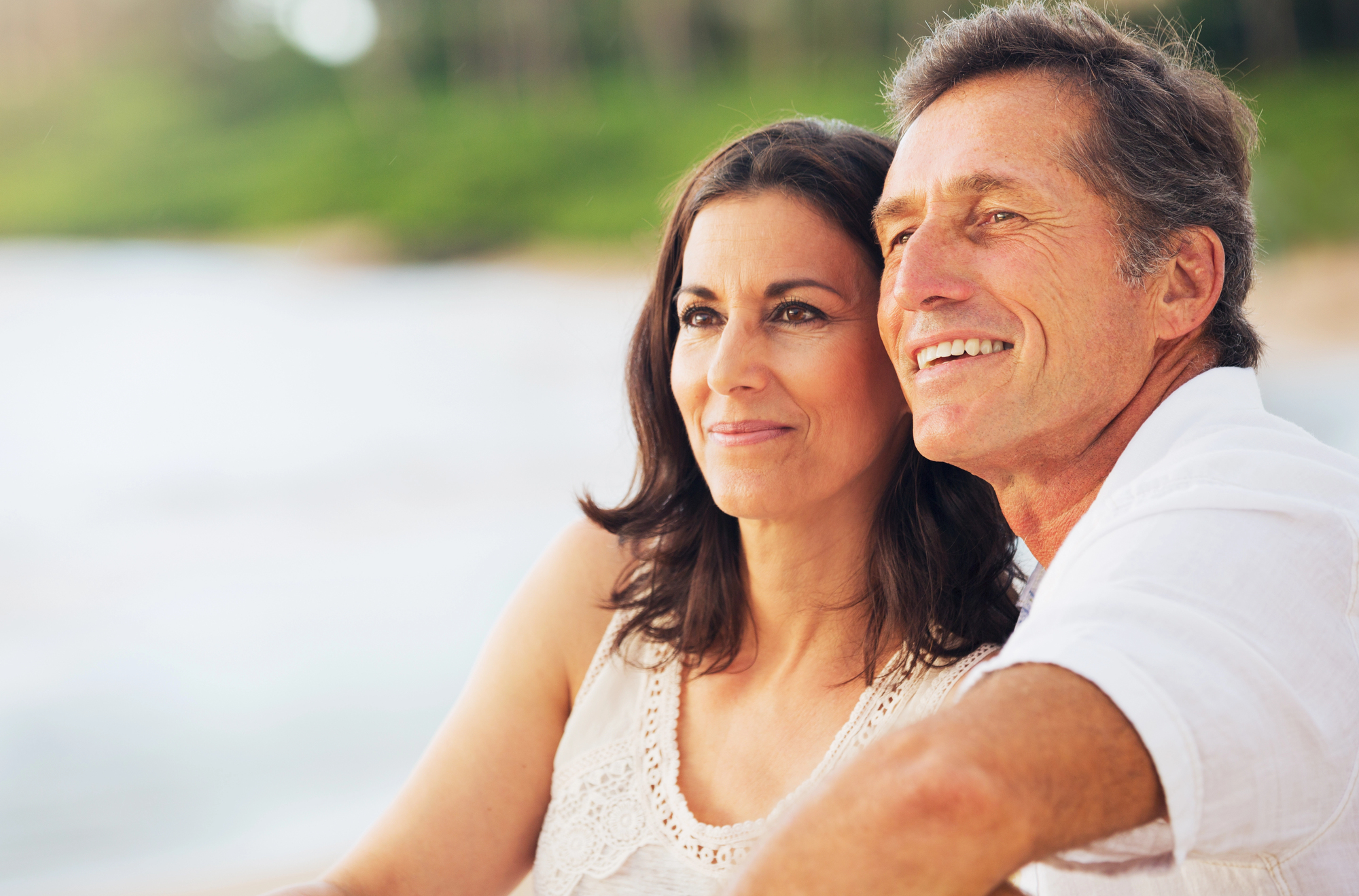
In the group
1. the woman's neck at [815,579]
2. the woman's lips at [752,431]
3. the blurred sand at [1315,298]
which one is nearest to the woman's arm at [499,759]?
the woman's neck at [815,579]

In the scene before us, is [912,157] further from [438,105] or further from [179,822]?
[438,105]

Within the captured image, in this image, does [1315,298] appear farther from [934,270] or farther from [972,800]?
[972,800]

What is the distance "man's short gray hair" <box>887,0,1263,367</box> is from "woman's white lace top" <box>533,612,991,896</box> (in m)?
0.61

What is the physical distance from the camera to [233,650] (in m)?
5.86

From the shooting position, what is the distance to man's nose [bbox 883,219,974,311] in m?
1.43

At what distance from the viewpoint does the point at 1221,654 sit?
35.0 inches

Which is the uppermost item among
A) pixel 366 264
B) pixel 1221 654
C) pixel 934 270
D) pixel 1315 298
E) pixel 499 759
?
pixel 366 264

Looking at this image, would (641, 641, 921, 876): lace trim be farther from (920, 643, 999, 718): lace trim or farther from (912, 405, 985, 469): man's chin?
(912, 405, 985, 469): man's chin

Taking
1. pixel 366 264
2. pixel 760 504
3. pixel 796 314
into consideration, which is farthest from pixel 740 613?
pixel 366 264

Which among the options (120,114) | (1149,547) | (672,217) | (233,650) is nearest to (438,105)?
(120,114)

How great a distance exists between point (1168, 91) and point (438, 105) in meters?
10.5

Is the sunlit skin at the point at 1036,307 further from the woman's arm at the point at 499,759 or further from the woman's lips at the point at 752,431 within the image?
the woman's arm at the point at 499,759

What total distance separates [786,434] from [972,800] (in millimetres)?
881

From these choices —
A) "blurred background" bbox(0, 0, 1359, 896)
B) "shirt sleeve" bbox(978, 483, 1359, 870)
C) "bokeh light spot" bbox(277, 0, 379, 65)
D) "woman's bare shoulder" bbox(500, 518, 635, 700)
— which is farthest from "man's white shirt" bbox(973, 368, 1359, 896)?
"bokeh light spot" bbox(277, 0, 379, 65)
